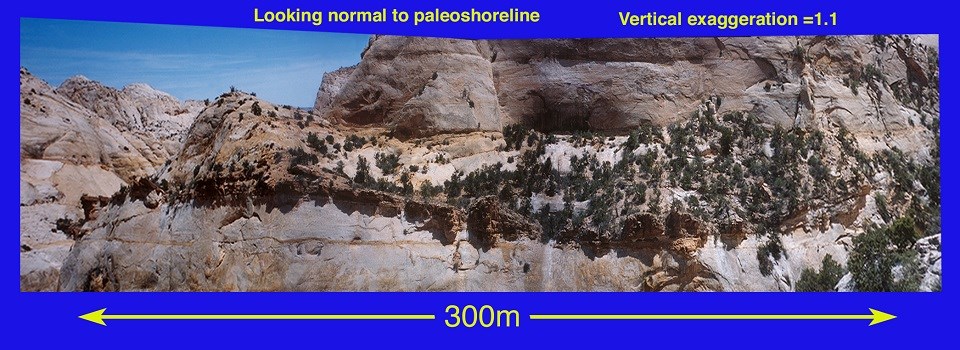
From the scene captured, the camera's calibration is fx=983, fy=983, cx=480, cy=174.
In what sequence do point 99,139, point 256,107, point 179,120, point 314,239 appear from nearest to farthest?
1. point 314,239
2. point 256,107
3. point 99,139
4. point 179,120

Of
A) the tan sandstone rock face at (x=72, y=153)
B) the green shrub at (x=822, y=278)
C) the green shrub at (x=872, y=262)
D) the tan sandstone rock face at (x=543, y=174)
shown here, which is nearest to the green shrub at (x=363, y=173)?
the tan sandstone rock face at (x=543, y=174)

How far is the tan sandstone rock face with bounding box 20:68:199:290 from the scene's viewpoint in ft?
46.5

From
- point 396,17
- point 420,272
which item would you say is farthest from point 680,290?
point 396,17

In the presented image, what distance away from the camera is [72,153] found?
15469 mm

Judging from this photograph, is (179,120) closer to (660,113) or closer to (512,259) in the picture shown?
(512,259)

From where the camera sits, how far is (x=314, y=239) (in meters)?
14.3

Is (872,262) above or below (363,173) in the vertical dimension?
below

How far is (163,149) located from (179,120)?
0.82 m

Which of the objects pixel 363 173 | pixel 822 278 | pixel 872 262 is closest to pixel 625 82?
pixel 822 278

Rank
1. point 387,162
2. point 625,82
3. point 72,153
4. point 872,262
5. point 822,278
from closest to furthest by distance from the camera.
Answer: point 872,262, point 822,278, point 387,162, point 72,153, point 625,82

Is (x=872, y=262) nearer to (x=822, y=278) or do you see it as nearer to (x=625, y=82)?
(x=822, y=278)
